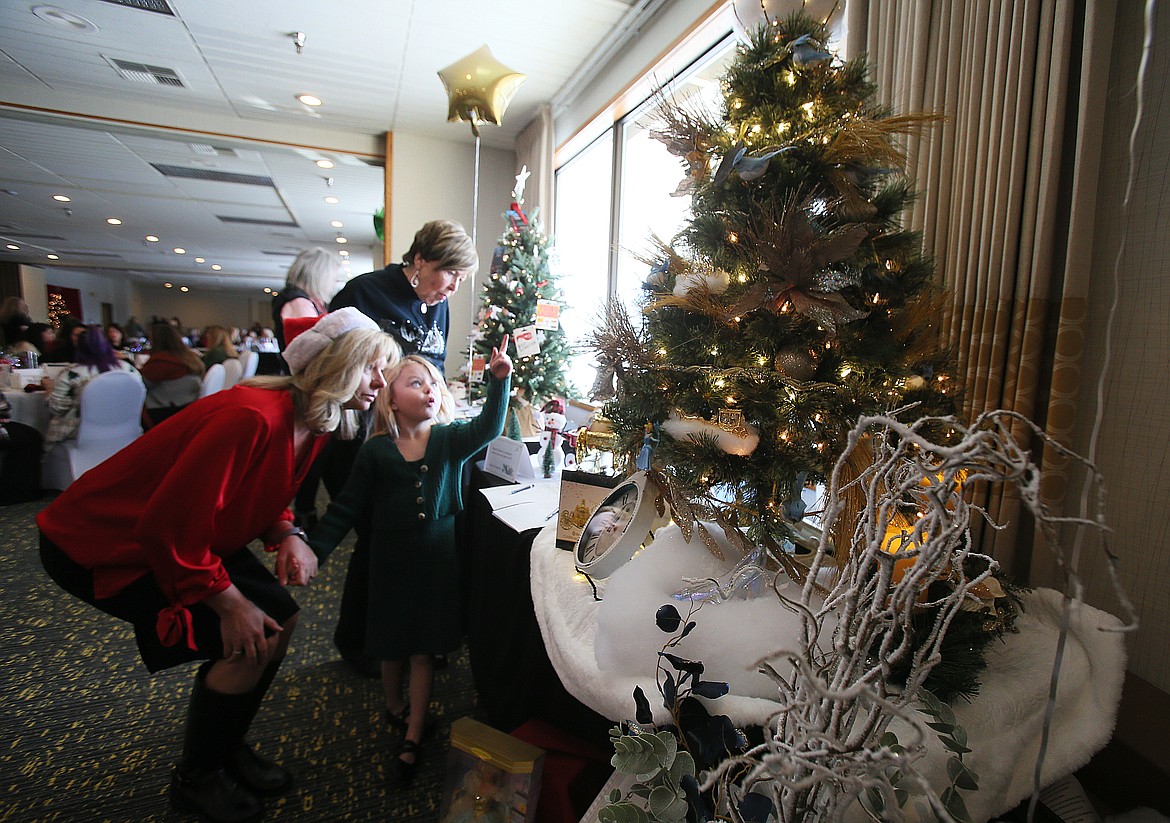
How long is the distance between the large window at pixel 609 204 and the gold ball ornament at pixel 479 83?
77 centimetres

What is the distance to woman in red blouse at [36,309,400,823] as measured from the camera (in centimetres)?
135

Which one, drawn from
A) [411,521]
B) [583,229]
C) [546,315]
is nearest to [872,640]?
[411,521]

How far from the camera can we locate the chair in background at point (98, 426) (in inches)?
160

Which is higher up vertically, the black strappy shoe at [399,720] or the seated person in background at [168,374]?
the seated person in background at [168,374]

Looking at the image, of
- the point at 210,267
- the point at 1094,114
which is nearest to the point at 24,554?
the point at 1094,114

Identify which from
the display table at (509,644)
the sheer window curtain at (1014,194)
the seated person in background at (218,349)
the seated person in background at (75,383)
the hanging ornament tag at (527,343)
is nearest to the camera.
A: the sheer window curtain at (1014,194)

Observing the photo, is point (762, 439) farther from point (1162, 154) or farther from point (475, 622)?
point (475, 622)

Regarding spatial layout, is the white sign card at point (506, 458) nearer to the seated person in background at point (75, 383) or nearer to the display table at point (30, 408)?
the seated person in background at point (75, 383)

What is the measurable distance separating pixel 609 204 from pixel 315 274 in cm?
206

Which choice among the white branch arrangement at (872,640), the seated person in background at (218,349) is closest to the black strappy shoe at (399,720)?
the white branch arrangement at (872,640)

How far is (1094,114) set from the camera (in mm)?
1181

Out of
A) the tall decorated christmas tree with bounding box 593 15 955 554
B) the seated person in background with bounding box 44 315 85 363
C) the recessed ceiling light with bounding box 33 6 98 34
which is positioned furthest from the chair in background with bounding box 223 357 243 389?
the tall decorated christmas tree with bounding box 593 15 955 554

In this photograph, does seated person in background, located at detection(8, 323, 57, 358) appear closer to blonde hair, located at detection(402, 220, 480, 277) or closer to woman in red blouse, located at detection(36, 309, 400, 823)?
blonde hair, located at detection(402, 220, 480, 277)

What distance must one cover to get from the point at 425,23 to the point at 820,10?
2982mm
